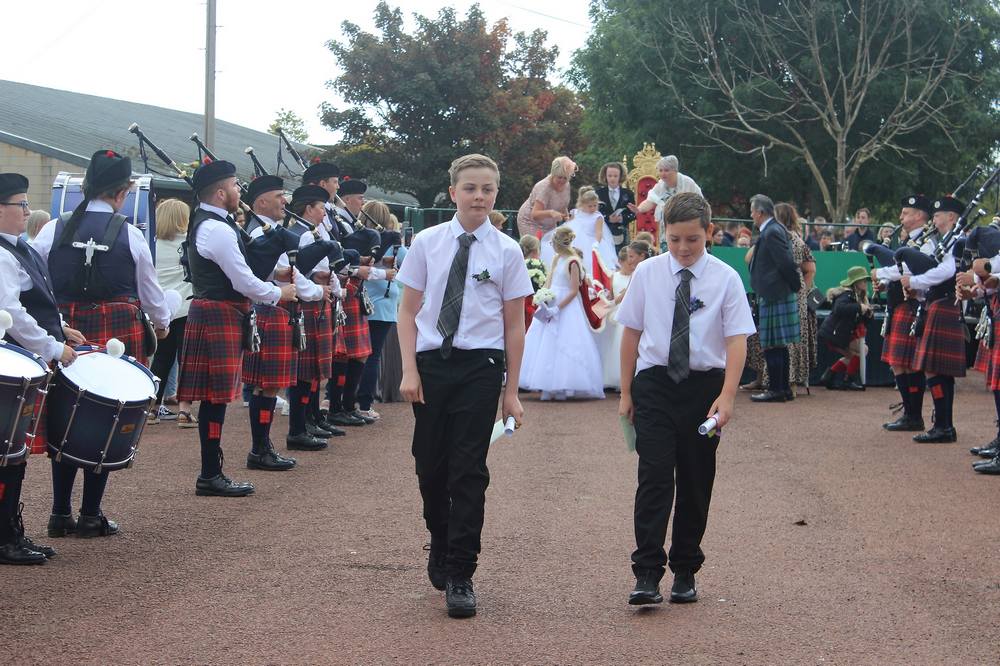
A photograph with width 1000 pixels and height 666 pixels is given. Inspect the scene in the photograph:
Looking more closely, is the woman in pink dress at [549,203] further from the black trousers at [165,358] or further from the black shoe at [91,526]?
the black shoe at [91,526]

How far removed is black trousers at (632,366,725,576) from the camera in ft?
17.6

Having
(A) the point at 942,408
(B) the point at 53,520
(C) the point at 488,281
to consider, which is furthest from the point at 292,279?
(A) the point at 942,408

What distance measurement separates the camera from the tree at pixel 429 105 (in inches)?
1310

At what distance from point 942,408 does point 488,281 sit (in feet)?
20.9

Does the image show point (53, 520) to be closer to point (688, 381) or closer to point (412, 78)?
point (688, 381)

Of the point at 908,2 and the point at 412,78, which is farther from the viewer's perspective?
the point at 412,78

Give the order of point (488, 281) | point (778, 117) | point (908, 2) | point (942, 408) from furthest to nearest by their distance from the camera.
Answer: point (778, 117) < point (908, 2) < point (942, 408) < point (488, 281)

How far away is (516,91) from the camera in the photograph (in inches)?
1407

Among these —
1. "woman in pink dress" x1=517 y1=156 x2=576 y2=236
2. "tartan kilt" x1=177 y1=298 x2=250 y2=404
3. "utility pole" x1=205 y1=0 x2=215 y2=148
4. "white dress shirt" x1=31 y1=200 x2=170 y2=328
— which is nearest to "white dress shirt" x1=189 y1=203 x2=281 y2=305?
"tartan kilt" x1=177 y1=298 x2=250 y2=404

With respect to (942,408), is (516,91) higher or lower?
higher

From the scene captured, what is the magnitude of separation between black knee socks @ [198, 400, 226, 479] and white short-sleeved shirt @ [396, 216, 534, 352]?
106 inches

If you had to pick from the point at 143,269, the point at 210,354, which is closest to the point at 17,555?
the point at 143,269

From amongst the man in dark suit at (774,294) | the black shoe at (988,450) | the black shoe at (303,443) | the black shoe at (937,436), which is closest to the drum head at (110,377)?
the black shoe at (303,443)

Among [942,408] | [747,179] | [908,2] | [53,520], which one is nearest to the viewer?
[53,520]
